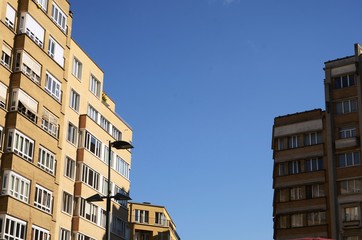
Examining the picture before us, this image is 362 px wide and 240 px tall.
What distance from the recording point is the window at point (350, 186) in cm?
6631

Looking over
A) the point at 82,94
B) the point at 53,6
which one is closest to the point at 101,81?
the point at 82,94

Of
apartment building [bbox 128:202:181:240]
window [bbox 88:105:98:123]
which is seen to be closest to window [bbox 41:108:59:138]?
window [bbox 88:105:98:123]

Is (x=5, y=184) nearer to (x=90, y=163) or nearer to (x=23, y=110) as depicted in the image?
(x=23, y=110)

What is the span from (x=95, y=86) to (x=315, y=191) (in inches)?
974

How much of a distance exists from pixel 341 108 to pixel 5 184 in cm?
3796

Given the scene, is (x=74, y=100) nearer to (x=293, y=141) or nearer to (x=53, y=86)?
(x=53, y=86)

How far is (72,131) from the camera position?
181 ft

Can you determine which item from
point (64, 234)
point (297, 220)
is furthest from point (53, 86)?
point (297, 220)

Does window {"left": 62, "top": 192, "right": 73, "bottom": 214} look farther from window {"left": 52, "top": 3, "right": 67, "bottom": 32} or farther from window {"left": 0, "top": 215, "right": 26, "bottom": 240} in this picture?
window {"left": 52, "top": 3, "right": 67, "bottom": 32}

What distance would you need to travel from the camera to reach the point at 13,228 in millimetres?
43406

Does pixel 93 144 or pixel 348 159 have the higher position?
pixel 348 159

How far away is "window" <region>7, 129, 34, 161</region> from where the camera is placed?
44.4 m

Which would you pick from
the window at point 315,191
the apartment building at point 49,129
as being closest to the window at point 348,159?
the window at point 315,191

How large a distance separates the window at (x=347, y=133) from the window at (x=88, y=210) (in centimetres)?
2606
